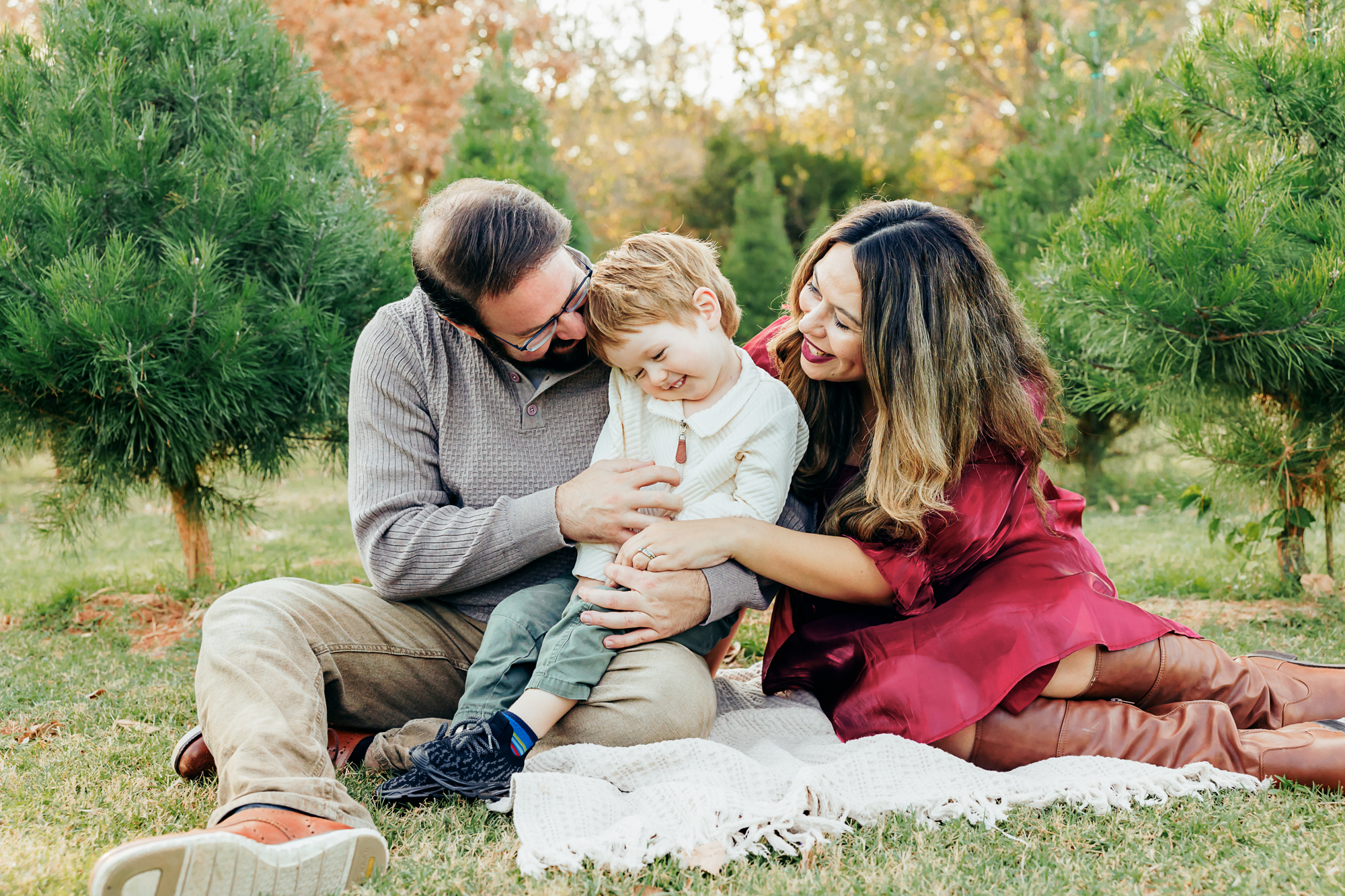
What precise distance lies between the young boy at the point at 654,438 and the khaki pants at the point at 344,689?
0.34ft

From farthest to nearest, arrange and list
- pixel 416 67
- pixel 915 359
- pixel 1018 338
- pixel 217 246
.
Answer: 1. pixel 416 67
2. pixel 217 246
3. pixel 1018 338
4. pixel 915 359

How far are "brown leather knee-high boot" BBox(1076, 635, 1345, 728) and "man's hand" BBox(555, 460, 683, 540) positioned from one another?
109 cm

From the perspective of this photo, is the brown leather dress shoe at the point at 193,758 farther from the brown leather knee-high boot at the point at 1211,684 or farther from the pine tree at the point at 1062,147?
the pine tree at the point at 1062,147

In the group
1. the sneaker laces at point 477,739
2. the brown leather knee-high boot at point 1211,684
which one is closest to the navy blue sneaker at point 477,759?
the sneaker laces at point 477,739

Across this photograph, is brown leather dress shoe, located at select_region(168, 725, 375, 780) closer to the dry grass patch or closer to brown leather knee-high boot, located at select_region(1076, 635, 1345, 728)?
brown leather knee-high boot, located at select_region(1076, 635, 1345, 728)

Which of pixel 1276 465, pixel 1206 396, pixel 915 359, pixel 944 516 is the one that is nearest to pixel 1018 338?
pixel 915 359

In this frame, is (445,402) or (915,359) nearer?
(915,359)

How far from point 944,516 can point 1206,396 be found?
2.04m

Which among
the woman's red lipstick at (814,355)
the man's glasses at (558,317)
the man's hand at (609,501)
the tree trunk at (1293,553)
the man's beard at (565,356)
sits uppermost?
the man's glasses at (558,317)

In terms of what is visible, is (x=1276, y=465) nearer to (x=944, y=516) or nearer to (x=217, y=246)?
(x=944, y=516)

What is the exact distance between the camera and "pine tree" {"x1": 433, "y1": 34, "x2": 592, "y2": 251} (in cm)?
649

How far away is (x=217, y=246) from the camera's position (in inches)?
149

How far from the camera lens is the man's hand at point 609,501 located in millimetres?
2354

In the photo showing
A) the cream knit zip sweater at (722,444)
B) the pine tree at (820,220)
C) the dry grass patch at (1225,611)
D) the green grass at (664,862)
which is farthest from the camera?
the pine tree at (820,220)
